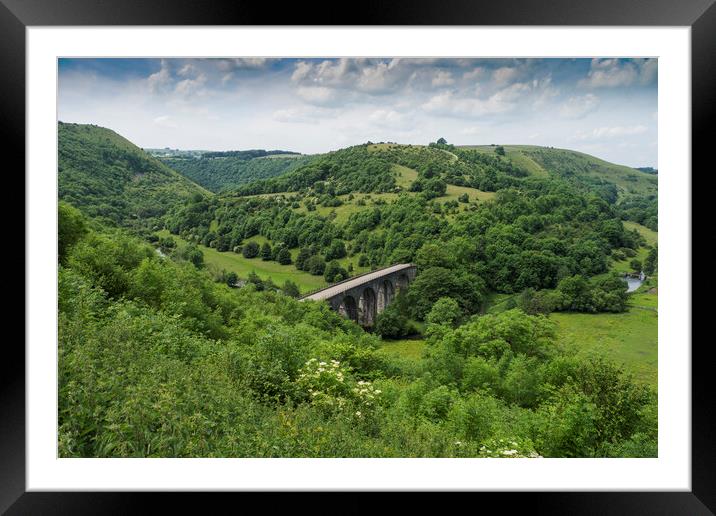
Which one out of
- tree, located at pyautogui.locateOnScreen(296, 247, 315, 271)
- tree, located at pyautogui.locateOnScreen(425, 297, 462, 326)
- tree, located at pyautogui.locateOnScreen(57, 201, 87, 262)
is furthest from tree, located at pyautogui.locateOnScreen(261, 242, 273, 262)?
tree, located at pyautogui.locateOnScreen(57, 201, 87, 262)

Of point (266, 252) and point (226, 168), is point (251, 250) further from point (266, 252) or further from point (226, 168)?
point (226, 168)

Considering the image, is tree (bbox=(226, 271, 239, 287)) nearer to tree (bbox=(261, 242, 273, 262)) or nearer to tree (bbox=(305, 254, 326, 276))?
tree (bbox=(261, 242, 273, 262))

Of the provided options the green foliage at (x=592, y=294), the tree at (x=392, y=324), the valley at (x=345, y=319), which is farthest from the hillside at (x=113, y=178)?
the green foliage at (x=592, y=294)

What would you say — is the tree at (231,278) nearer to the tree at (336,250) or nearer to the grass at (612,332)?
the tree at (336,250)
